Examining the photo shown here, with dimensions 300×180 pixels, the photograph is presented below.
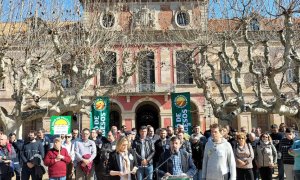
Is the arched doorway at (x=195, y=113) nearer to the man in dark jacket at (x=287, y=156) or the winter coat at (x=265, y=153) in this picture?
the winter coat at (x=265, y=153)

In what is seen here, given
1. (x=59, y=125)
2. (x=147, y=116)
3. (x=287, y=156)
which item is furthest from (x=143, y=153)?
(x=147, y=116)

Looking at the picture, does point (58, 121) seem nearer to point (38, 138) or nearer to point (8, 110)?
point (38, 138)

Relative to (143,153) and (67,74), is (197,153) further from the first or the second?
(67,74)

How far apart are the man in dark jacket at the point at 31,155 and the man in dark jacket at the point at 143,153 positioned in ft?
8.82

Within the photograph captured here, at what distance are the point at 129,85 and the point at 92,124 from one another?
11.2 metres

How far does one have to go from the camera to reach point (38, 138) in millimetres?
11156

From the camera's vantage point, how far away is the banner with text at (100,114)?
1788 centimetres

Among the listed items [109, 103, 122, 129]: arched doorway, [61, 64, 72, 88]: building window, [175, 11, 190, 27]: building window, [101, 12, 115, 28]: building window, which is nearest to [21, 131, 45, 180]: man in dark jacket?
[61, 64, 72, 88]: building window

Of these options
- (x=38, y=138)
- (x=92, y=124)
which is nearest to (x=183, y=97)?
(x=92, y=124)

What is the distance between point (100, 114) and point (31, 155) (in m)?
7.87

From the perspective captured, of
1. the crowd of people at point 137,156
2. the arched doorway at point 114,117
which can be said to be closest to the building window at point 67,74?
the arched doorway at point 114,117

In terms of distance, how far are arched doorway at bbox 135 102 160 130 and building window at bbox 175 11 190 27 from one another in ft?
23.4

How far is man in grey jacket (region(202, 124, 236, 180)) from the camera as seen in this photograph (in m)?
5.85

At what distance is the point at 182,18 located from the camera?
30094 millimetres
